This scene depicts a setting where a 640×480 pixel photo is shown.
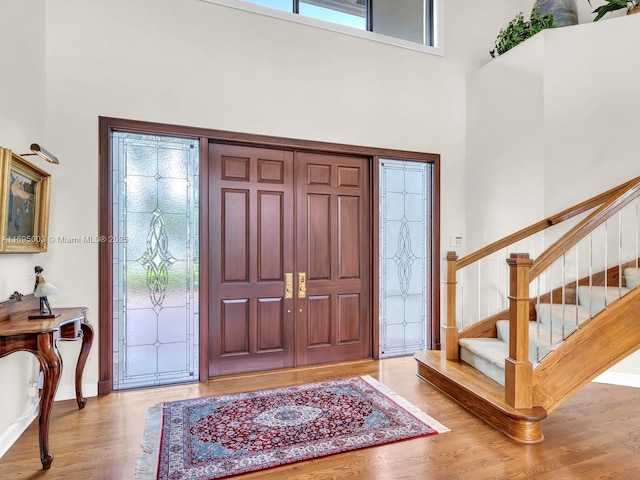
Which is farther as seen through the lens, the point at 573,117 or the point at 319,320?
the point at 319,320

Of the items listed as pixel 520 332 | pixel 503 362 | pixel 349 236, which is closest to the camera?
pixel 520 332

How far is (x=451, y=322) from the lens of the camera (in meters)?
3.44

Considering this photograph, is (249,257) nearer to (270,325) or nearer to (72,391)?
(270,325)

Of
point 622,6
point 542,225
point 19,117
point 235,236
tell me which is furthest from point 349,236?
point 622,6

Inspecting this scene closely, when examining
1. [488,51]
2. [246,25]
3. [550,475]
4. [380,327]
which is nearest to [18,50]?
[246,25]

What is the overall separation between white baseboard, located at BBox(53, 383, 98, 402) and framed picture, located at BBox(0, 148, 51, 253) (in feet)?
3.78

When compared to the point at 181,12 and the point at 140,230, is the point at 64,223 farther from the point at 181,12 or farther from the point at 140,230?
the point at 181,12

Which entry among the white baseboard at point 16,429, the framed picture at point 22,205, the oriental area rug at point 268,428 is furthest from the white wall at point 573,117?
the white baseboard at point 16,429

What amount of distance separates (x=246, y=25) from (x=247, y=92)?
632mm

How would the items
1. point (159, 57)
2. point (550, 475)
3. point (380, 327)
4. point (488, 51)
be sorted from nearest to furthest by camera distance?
point (550, 475) < point (159, 57) < point (380, 327) < point (488, 51)

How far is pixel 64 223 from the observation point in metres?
3.02

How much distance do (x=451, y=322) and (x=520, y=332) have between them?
1053 mm

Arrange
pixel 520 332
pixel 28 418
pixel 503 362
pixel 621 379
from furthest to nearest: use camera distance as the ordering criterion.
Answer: pixel 621 379 → pixel 503 362 → pixel 28 418 → pixel 520 332

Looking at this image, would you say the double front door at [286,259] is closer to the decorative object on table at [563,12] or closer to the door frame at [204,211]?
the door frame at [204,211]
